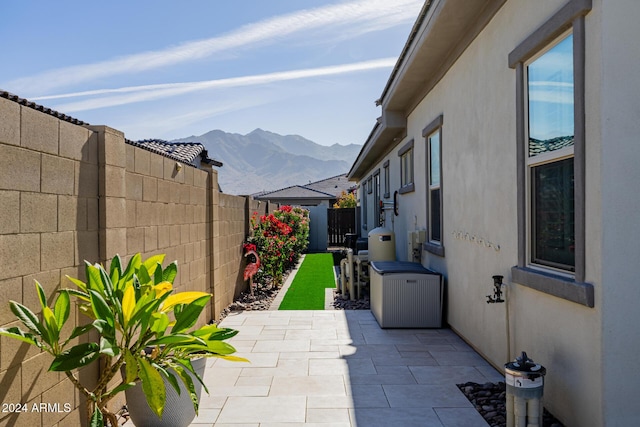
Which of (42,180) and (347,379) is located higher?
(42,180)

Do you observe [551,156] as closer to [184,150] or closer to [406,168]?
[406,168]

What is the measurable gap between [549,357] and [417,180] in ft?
17.4

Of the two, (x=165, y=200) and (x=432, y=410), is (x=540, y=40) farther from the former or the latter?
(x=165, y=200)

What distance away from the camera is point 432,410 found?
4.19 meters

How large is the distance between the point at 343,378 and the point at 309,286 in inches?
254

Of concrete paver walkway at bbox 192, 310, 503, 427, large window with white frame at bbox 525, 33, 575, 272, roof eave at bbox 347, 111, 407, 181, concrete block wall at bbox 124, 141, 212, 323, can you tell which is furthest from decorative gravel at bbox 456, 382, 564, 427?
roof eave at bbox 347, 111, 407, 181

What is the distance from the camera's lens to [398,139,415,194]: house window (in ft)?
31.9

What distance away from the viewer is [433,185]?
8055mm

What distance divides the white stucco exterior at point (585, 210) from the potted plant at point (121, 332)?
237 centimetres

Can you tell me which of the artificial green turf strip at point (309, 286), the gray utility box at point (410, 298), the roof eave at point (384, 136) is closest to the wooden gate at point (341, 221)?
the roof eave at point (384, 136)

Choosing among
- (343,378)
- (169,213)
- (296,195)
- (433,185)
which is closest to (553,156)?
(343,378)

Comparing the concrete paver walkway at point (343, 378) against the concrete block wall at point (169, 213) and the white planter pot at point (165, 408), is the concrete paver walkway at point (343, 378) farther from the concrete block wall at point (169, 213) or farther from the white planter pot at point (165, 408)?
the concrete block wall at point (169, 213)

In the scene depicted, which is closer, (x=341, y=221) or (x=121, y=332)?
(x=121, y=332)

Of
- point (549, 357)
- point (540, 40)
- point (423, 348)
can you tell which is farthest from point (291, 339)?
point (540, 40)
